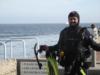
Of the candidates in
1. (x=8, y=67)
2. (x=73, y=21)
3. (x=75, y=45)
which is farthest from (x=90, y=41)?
(x=8, y=67)

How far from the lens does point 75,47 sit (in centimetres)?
624

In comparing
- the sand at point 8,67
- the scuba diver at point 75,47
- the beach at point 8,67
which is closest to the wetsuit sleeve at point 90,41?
the scuba diver at point 75,47

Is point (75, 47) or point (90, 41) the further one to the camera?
point (90, 41)

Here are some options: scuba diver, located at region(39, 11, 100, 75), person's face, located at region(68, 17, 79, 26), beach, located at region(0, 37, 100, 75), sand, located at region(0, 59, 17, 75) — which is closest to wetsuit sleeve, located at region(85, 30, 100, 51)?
scuba diver, located at region(39, 11, 100, 75)

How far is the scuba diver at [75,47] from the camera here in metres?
6.26

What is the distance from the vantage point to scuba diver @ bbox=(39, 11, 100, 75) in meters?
6.26

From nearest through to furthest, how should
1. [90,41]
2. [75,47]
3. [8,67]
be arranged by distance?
[75,47]
[90,41]
[8,67]

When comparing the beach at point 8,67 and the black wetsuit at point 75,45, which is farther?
the beach at point 8,67

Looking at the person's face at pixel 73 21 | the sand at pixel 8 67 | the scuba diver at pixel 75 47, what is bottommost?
the sand at pixel 8 67

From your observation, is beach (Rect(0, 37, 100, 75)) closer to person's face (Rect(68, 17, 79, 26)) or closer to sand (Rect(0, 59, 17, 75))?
sand (Rect(0, 59, 17, 75))

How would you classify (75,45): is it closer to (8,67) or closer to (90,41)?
(90,41)

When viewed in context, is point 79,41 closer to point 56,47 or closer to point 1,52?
point 56,47

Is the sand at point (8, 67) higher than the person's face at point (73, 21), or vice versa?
the person's face at point (73, 21)

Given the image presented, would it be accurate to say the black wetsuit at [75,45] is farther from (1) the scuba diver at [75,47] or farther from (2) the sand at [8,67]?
(2) the sand at [8,67]
